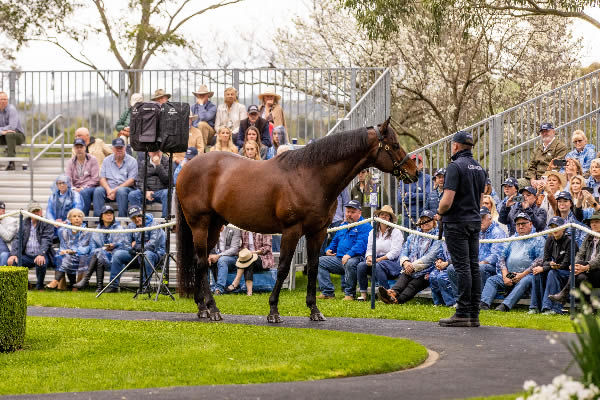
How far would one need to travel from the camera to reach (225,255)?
15828 millimetres

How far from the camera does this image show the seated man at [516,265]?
13.2 m

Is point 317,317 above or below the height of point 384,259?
below

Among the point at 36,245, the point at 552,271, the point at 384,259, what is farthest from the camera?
the point at 36,245

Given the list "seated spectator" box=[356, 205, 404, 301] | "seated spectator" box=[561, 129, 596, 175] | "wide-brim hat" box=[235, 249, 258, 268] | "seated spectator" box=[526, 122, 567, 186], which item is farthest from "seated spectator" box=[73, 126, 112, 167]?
"seated spectator" box=[561, 129, 596, 175]

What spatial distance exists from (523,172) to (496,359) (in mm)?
9536

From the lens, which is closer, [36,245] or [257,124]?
[36,245]

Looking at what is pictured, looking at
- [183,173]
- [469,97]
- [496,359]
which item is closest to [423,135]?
[469,97]

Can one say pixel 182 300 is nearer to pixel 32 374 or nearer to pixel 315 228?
pixel 315 228

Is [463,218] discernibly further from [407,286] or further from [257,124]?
[257,124]

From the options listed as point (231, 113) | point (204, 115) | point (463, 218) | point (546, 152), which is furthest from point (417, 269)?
point (204, 115)

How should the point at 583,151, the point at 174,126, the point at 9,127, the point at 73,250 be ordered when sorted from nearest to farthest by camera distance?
the point at 174,126, the point at 583,151, the point at 73,250, the point at 9,127

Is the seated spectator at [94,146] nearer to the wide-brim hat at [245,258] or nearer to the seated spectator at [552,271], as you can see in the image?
the wide-brim hat at [245,258]

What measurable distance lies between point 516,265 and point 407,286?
5.61 feet

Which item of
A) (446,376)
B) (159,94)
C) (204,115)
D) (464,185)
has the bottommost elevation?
(446,376)
